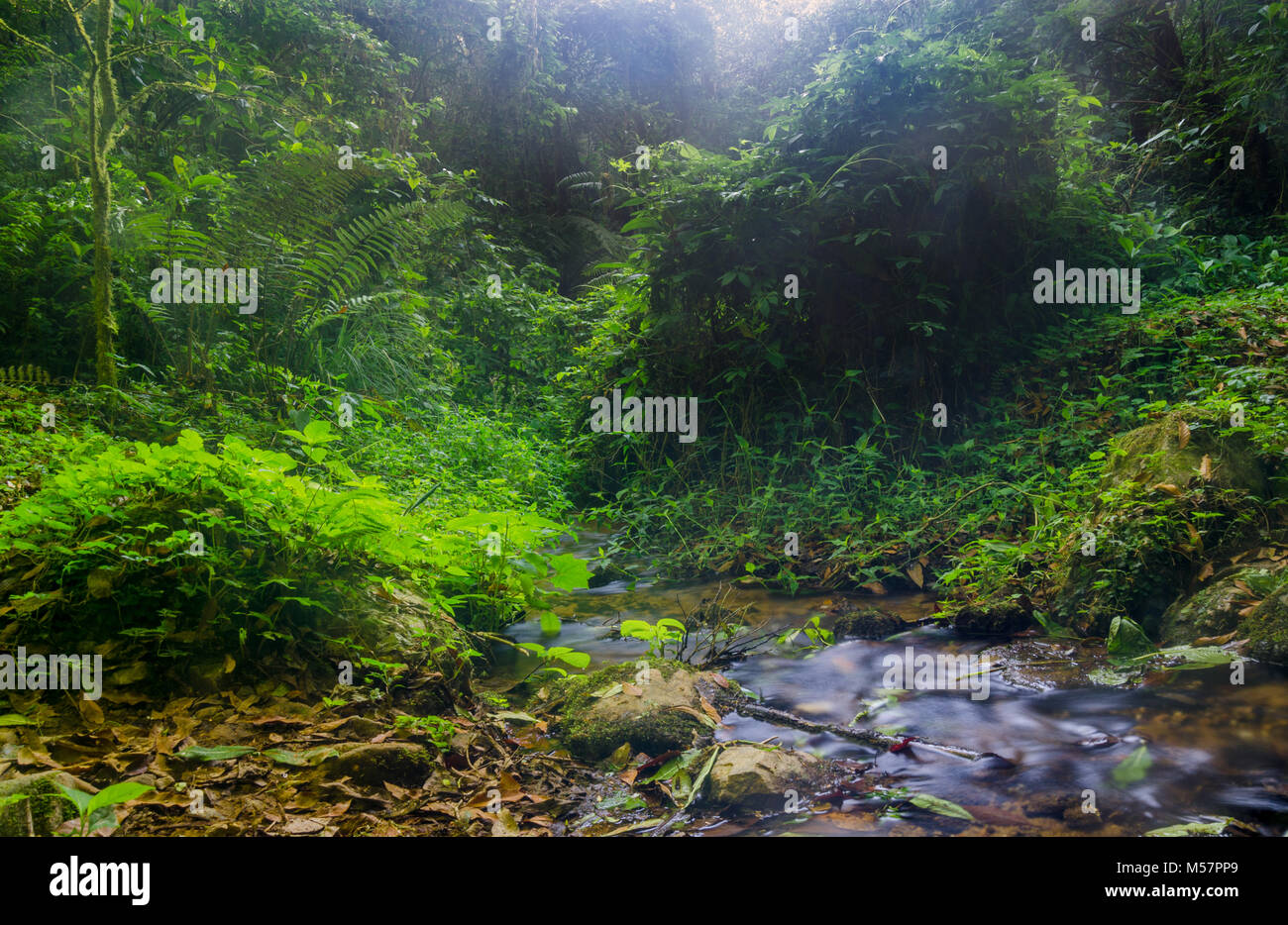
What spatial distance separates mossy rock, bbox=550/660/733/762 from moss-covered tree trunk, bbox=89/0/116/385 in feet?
14.3

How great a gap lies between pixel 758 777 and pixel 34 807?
2.12 meters

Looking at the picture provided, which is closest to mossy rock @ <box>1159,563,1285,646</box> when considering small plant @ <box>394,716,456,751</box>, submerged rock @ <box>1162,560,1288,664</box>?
submerged rock @ <box>1162,560,1288,664</box>

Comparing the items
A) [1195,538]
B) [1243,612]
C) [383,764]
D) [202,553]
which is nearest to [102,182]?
[202,553]

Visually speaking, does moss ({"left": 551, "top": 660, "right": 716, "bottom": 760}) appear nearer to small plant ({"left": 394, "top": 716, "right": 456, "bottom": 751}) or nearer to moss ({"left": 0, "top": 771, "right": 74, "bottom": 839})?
small plant ({"left": 394, "top": 716, "right": 456, "bottom": 751})

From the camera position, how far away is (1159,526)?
414 cm

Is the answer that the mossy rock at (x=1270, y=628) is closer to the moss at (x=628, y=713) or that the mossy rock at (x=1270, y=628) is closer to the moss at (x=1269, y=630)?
the moss at (x=1269, y=630)

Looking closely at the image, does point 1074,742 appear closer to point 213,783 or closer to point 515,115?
point 213,783

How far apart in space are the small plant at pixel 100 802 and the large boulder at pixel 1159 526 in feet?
13.8

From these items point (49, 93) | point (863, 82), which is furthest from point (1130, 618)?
point (49, 93)

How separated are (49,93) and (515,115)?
9.20 metres

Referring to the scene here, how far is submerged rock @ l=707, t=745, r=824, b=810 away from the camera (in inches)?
103

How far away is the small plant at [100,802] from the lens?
1.91m

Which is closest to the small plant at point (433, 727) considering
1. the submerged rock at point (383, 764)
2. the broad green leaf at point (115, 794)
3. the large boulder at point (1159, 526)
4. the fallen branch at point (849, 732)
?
the submerged rock at point (383, 764)

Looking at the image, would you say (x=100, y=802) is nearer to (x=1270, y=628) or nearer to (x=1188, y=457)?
(x=1270, y=628)
